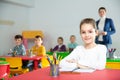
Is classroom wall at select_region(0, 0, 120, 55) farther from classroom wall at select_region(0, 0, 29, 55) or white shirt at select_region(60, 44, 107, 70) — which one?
white shirt at select_region(60, 44, 107, 70)

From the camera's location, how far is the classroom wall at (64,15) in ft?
26.7

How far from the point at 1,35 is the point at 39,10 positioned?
6.76 feet

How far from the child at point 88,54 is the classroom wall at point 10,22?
5.90 meters

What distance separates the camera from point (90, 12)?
8391 millimetres

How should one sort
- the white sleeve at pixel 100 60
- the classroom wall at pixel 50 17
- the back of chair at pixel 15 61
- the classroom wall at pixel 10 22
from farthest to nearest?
the classroom wall at pixel 50 17, the classroom wall at pixel 10 22, the back of chair at pixel 15 61, the white sleeve at pixel 100 60

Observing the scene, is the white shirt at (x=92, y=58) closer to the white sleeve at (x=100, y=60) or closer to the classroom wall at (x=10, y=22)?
the white sleeve at (x=100, y=60)

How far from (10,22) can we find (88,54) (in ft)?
21.2

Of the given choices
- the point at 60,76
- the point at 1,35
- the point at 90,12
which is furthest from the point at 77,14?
the point at 60,76

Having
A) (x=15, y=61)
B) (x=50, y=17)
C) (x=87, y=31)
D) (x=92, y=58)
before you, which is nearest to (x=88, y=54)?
(x=92, y=58)

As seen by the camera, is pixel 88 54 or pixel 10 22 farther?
pixel 10 22

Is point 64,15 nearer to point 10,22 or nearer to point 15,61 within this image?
point 10,22

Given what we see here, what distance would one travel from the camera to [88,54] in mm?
2150

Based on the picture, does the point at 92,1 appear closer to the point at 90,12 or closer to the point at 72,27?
the point at 90,12

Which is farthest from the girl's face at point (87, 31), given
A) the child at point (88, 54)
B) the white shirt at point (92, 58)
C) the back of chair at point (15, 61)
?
the back of chair at point (15, 61)
